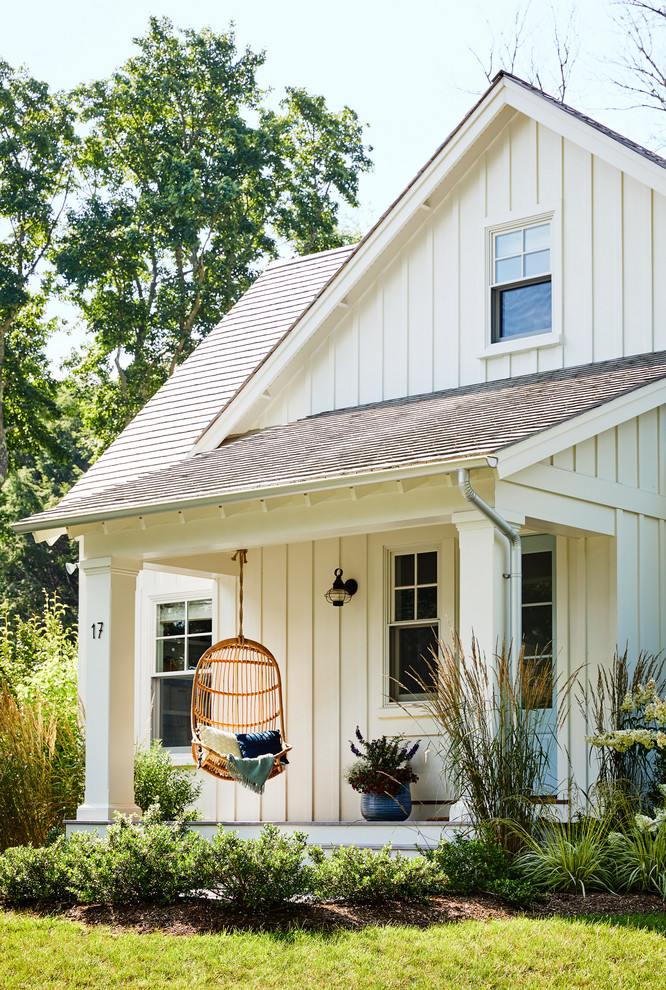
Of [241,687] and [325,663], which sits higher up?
[325,663]

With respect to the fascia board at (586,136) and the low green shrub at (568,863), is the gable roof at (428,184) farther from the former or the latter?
the low green shrub at (568,863)

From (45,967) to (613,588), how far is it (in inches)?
195

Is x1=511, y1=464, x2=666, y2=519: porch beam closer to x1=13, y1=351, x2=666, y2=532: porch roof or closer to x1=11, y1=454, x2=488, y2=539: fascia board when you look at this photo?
x1=13, y1=351, x2=666, y2=532: porch roof

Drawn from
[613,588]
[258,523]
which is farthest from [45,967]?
[613,588]

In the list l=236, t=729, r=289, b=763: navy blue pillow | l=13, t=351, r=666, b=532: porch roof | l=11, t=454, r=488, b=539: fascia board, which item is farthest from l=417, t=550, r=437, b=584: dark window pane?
l=11, t=454, r=488, b=539: fascia board

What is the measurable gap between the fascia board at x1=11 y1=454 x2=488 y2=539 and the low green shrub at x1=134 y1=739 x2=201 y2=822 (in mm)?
2489

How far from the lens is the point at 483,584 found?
24.8 ft

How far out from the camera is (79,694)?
1143cm

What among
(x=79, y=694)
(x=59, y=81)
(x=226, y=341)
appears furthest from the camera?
(x=59, y=81)

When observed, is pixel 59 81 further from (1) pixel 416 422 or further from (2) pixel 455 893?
(2) pixel 455 893

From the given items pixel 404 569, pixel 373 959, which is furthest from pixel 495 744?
pixel 404 569

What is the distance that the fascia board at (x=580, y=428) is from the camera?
7457 millimetres

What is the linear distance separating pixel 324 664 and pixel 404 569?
118cm

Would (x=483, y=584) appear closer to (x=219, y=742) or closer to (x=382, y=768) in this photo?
(x=382, y=768)
